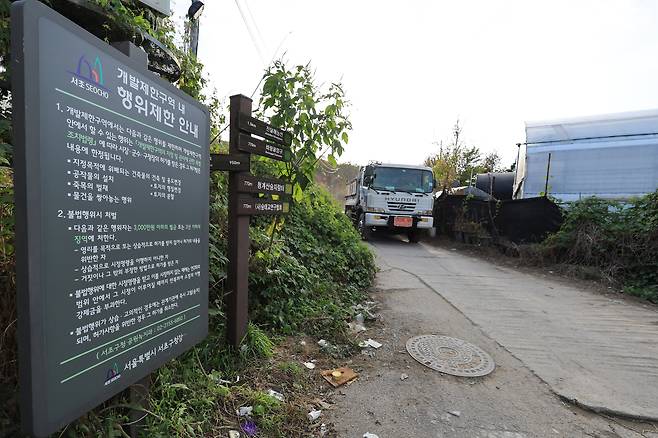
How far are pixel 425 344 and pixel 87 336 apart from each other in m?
3.05

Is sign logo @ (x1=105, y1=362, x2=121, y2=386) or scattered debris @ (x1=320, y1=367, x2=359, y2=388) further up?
sign logo @ (x1=105, y1=362, x2=121, y2=386)

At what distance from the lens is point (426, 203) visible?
11.0 metres

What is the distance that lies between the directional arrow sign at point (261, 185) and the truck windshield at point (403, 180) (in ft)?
25.9

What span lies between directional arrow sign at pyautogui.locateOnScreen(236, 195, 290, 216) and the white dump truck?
300 inches

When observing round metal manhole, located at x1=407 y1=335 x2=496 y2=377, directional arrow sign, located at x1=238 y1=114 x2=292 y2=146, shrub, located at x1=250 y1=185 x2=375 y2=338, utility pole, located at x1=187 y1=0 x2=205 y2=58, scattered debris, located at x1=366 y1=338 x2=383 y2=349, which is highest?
utility pole, located at x1=187 y1=0 x2=205 y2=58

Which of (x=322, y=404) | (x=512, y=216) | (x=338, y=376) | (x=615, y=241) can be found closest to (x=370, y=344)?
(x=338, y=376)

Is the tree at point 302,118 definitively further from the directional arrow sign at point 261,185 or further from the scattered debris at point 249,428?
the scattered debris at point 249,428

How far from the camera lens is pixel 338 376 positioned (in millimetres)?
2891

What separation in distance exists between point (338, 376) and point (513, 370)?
5.17 ft

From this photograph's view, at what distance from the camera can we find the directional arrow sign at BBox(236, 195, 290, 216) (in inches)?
111

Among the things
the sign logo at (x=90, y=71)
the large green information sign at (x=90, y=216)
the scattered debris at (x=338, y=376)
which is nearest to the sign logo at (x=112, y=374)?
the large green information sign at (x=90, y=216)

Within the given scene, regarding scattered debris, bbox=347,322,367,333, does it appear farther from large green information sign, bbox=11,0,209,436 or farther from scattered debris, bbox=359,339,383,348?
large green information sign, bbox=11,0,209,436

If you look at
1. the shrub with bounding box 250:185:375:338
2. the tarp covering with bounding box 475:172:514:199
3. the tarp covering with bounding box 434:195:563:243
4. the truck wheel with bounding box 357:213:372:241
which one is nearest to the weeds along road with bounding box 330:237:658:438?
the shrub with bounding box 250:185:375:338

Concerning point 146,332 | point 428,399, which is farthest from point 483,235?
point 146,332
